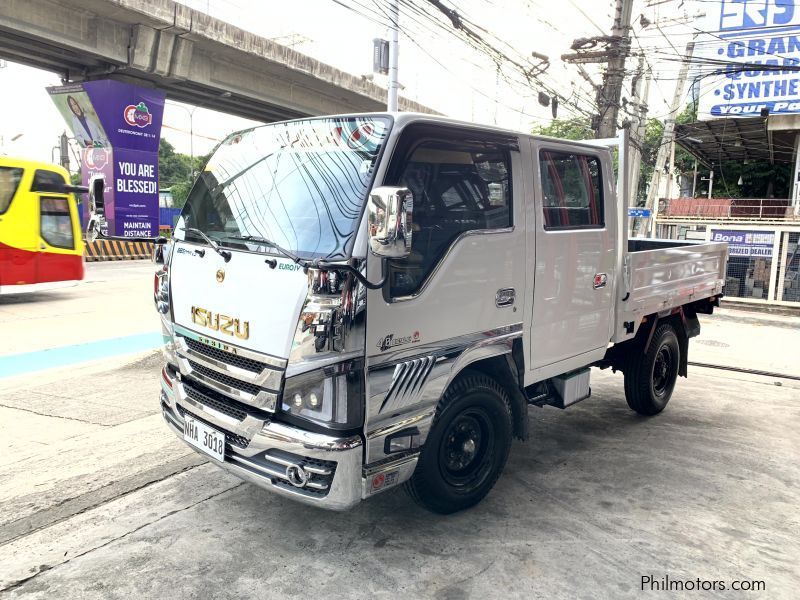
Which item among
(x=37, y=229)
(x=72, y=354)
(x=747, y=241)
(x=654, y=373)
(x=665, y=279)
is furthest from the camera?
(x=747, y=241)

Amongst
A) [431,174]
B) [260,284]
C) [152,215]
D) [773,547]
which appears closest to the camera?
[260,284]

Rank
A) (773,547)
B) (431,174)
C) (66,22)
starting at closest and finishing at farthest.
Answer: (431,174) → (773,547) → (66,22)

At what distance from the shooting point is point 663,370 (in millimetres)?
5840

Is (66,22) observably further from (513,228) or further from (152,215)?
(513,228)

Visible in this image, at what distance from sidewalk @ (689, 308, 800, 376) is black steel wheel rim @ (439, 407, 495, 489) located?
19.5 feet

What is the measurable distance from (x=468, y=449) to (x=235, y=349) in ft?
4.78

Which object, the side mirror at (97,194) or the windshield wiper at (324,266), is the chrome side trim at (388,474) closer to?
the windshield wiper at (324,266)

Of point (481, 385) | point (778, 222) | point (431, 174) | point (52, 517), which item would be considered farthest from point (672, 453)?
point (778, 222)

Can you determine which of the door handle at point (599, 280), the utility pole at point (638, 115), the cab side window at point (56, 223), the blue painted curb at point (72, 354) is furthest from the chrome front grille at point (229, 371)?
the utility pole at point (638, 115)

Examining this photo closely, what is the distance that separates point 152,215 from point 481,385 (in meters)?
18.0

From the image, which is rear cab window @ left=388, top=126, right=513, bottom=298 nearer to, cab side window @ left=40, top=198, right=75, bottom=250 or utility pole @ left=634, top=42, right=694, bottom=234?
cab side window @ left=40, top=198, right=75, bottom=250

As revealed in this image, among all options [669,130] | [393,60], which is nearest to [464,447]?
[393,60]

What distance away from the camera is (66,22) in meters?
15.5

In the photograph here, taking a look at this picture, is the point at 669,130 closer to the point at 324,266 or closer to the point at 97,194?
the point at 97,194
